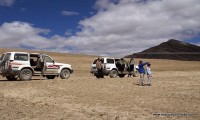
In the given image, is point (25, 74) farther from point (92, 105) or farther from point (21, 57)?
point (92, 105)

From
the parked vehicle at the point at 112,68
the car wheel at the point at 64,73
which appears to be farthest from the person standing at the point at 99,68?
the car wheel at the point at 64,73

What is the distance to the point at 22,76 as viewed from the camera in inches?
821

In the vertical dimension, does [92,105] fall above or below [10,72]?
below

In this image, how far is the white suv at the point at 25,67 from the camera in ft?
67.3

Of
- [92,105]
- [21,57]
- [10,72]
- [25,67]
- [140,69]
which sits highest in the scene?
[21,57]

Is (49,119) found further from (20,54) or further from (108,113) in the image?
(20,54)

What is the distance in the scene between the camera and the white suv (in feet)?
67.3

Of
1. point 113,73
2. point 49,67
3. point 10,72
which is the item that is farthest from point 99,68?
point 10,72

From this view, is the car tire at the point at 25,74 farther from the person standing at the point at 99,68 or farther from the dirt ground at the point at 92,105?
the dirt ground at the point at 92,105

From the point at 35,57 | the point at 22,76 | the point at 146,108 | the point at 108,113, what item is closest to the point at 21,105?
the point at 108,113

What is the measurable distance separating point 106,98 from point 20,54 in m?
9.68

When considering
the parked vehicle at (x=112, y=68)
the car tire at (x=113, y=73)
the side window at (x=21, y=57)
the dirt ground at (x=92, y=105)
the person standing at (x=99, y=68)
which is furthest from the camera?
the car tire at (x=113, y=73)

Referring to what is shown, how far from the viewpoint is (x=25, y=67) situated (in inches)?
826

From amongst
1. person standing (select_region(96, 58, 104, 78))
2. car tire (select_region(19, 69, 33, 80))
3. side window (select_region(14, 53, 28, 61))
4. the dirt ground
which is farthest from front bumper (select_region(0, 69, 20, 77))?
person standing (select_region(96, 58, 104, 78))
